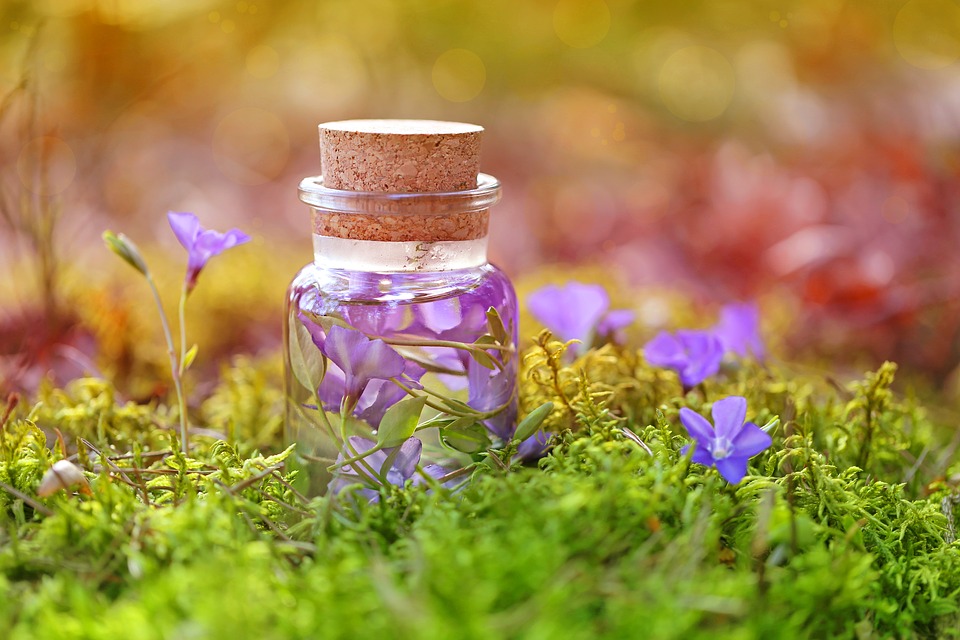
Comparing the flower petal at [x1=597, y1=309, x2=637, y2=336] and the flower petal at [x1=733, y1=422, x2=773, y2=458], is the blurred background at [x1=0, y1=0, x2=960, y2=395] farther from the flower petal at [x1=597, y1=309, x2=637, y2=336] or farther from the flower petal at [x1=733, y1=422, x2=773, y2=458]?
the flower petal at [x1=733, y1=422, x2=773, y2=458]

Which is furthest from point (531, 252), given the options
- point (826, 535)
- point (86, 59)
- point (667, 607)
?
point (667, 607)

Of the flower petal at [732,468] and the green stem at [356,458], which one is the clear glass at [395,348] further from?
the flower petal at [732,468]

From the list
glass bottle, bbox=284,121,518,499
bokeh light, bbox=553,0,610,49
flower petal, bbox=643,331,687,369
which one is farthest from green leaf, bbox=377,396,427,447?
bokeh light, bbox=553,0,610,49

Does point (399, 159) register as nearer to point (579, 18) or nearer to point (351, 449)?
point (351, 449)

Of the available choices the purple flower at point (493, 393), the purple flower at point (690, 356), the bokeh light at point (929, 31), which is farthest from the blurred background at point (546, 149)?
the purple flower at point (493, 393)

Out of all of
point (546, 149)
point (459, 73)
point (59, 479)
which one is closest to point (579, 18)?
point (459, 73)

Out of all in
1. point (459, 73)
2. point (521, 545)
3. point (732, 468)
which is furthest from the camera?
point (459, 73)

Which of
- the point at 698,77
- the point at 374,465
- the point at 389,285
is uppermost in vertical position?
Answer: the point at 698,77
